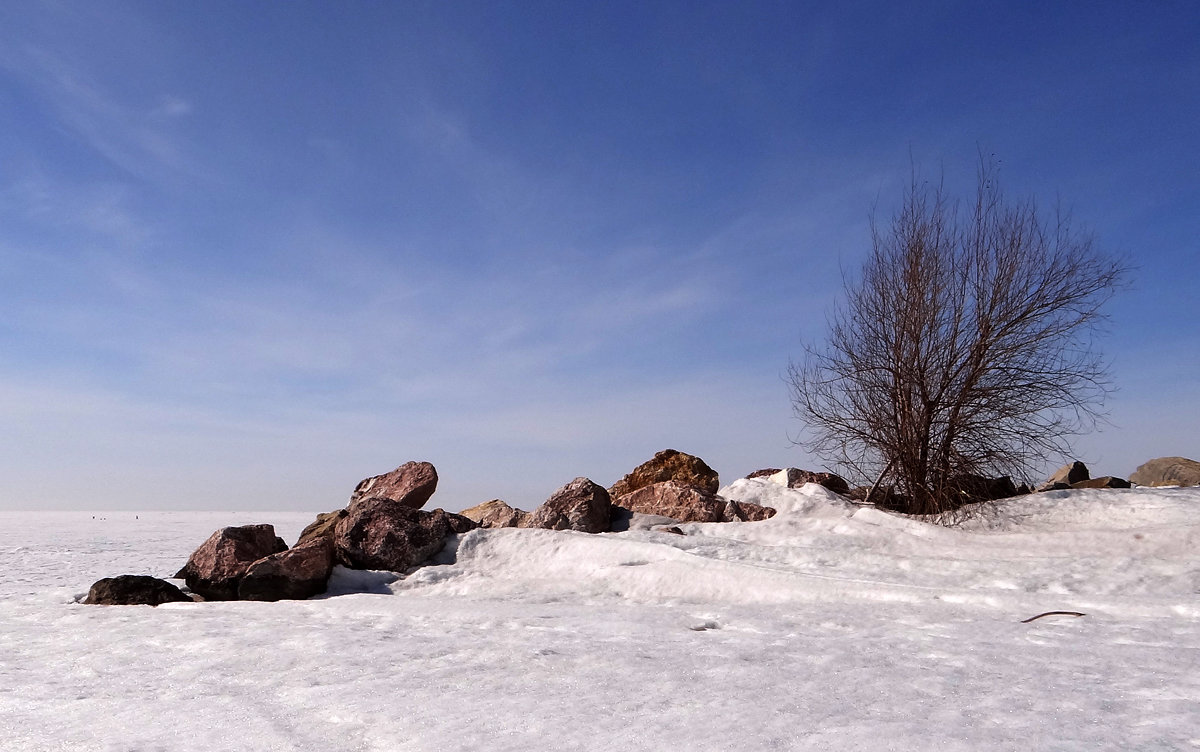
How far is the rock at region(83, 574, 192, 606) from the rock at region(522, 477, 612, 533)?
3.76 m

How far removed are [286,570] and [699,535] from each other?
4139mm

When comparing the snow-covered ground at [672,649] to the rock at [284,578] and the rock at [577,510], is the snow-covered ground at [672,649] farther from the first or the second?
the rock at [577,510]

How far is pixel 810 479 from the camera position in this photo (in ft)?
36.7

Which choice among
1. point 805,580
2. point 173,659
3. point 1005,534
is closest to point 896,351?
point 1005,534

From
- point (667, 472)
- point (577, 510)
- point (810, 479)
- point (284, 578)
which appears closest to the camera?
point (284, 578)

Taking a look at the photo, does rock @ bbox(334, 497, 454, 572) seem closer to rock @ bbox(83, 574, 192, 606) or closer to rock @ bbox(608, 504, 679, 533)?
rock @ bbox(83, 574, 192, 606)

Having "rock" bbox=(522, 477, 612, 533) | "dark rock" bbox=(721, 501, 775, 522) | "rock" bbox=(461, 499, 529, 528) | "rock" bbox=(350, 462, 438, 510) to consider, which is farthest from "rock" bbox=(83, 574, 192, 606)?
"dark rock" bbox=(721, 501, 775, 522)

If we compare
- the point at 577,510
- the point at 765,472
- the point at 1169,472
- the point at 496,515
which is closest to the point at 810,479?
the point at 765,472

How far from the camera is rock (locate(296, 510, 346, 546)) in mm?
9211

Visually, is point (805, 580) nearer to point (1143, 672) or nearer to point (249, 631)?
point (1143, 672)

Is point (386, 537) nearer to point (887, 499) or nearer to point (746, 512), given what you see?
point (746, 512)

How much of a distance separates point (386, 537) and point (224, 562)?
1550 millimetres

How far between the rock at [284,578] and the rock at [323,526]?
1646mm

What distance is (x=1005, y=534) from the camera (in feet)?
27.2
